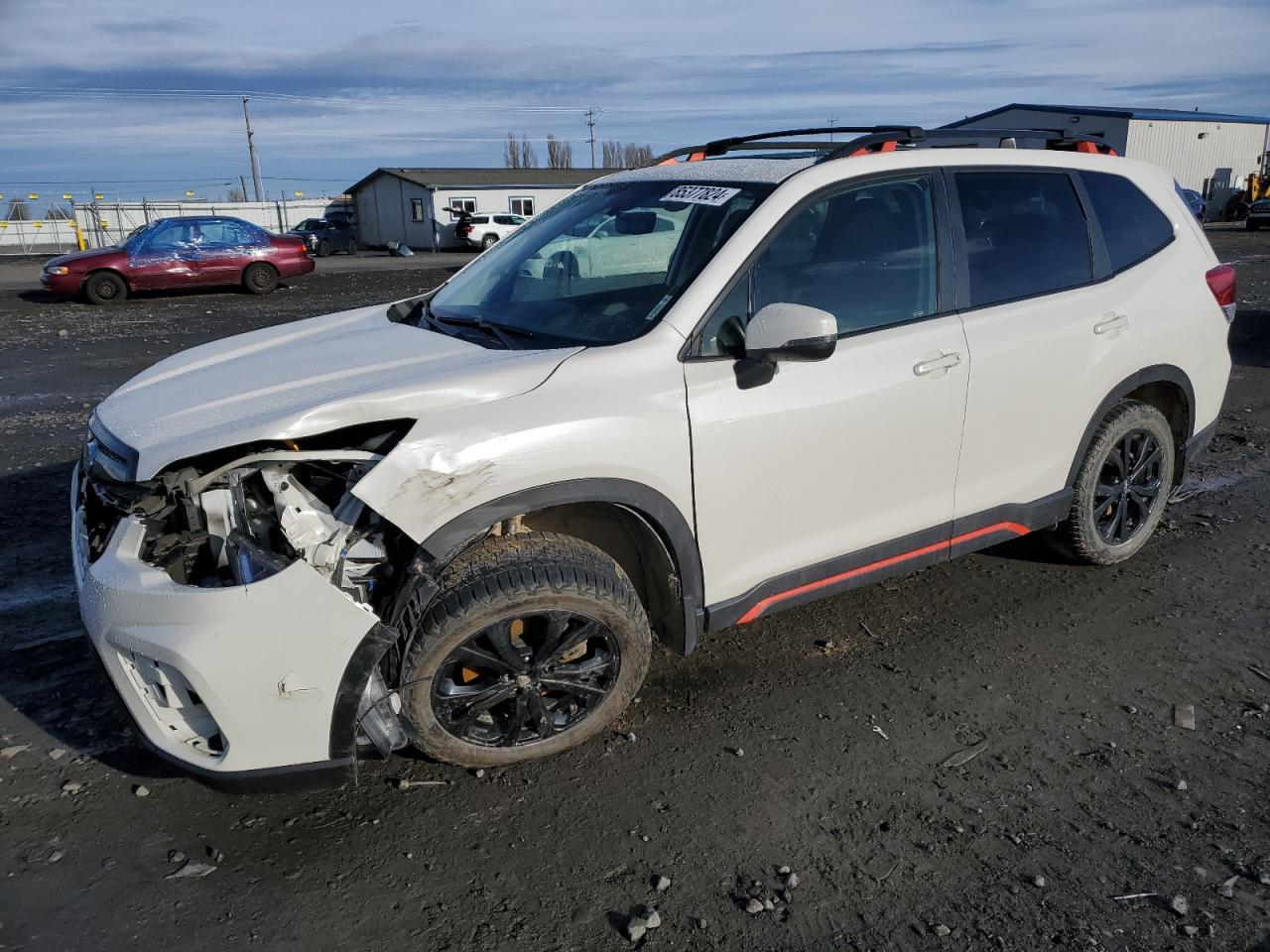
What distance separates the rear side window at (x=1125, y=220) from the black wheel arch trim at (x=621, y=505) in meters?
2.48

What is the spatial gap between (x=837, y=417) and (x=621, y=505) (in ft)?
2.81

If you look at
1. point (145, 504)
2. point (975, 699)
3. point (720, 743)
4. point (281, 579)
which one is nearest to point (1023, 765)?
point (975, 699)

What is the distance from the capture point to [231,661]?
2553 millimetres

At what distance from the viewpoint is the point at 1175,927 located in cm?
248

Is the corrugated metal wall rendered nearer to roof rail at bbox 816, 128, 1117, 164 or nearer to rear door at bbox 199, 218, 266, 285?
rear door at bbox 199, 218, 266, 285

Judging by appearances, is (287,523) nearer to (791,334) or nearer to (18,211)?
(791,334)

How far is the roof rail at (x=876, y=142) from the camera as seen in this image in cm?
372

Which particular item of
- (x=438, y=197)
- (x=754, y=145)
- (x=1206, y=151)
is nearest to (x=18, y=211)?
(x=438, y=197)

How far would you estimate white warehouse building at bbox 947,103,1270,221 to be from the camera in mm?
46156

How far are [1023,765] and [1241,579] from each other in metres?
2.16

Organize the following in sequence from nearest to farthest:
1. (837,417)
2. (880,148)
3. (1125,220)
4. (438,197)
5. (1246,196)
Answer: (837,417) < (880,148) < (1125,220) < (1246,196) < (438,197)

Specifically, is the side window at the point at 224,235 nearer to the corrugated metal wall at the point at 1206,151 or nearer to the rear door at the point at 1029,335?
the rear door at the point at 1029,335

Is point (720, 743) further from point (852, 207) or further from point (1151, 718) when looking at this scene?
point (852, 207)

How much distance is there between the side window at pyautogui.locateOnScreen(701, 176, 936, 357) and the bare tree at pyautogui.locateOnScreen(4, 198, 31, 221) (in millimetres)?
49761
